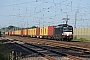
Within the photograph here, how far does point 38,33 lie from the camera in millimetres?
64062

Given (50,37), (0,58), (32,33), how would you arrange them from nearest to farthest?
(0,58) → (50,37) → (32,33)

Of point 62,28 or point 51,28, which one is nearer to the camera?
point 62,28

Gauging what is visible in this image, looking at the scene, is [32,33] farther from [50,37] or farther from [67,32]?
[67,32]

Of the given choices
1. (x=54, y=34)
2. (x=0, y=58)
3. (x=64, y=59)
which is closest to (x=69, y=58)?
(x=64, y=59)

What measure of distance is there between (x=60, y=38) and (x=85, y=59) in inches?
1068

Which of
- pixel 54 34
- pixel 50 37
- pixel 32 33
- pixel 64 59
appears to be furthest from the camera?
pixel 32 33

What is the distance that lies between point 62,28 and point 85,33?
15.4 meters

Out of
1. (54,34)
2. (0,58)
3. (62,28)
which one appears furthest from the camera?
(54,34)

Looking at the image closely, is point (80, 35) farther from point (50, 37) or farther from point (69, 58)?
point (69, 58)

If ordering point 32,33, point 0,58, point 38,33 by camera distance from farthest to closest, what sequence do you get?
point 32,33 < point 38,33 < point 0,58

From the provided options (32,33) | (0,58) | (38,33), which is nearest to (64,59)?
(0,58)

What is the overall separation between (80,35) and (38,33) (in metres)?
11.6

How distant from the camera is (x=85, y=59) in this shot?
50.8 feet

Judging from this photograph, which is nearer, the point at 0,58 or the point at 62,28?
the point at 0,58
